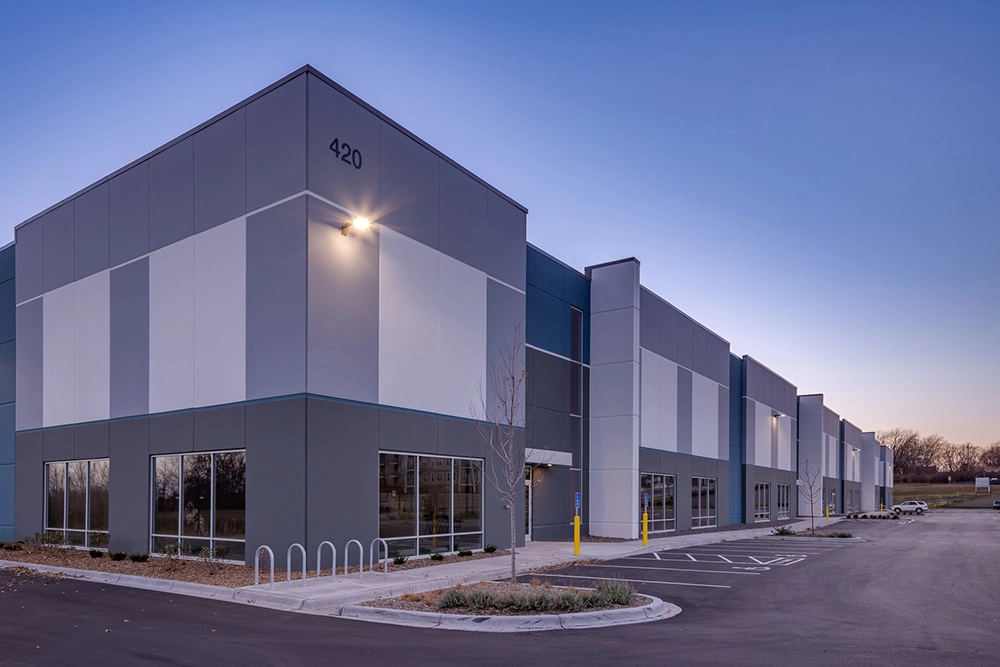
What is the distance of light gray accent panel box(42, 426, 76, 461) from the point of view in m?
24.4

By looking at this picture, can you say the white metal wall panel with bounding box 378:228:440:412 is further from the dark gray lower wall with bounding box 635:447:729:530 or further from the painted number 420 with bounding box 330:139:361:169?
the dark gray lower wall with bounding box 635:447:729:530

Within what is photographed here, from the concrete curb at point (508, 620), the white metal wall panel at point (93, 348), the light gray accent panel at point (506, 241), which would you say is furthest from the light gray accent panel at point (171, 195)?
the concrete curb at point (508, 620)

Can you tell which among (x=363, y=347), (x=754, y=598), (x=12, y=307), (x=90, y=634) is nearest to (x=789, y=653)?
(x=754, y=598)

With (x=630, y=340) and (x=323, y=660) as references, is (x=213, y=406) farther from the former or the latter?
(x=630, y=340)

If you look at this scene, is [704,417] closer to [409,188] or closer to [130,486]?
[409,188]

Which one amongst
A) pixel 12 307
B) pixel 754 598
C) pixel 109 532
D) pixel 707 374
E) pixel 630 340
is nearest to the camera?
pixel 754 598

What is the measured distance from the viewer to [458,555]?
2123cm

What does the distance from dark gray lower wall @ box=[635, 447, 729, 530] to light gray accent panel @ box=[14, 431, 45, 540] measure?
69.5 ft

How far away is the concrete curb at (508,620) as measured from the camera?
11711 mm

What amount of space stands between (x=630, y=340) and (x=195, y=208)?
683 inches

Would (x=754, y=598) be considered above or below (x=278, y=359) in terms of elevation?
below

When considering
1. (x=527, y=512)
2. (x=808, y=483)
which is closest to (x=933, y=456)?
(x=808, y=483)

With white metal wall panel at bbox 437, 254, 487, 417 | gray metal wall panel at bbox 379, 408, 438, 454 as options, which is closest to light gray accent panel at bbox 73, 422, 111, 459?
gray metal wall panel at bbox 379, 408, 438, 454

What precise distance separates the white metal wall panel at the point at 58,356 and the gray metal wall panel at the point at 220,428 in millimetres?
7664
